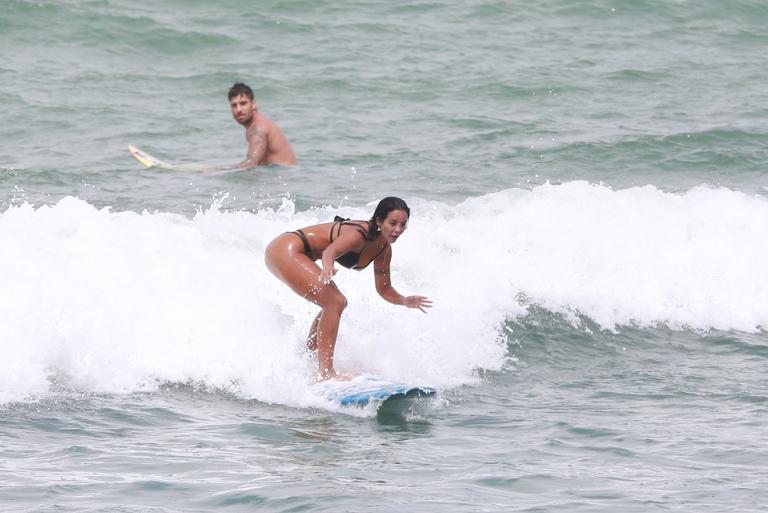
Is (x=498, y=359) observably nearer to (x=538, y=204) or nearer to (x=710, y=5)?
(x=538, y=204)

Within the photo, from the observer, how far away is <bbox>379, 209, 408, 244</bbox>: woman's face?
305 inches

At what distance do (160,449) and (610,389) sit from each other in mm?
3218

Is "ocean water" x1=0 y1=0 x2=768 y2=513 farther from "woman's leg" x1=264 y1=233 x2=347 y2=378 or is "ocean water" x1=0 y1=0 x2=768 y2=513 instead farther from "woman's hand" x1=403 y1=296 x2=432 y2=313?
"woman's hand" x1=403 y1=296 x2=432 y2=313

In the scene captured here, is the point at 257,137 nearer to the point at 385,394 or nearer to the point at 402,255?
the point at 402,255

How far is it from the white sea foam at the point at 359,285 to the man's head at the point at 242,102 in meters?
2.02

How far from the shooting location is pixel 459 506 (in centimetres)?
616

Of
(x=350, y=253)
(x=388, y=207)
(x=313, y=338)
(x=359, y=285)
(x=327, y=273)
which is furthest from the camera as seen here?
(x=359, y=285)

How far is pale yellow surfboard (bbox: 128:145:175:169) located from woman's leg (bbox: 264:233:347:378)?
18.3 ft

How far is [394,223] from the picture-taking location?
7.75 meters

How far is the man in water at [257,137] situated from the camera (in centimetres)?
1377

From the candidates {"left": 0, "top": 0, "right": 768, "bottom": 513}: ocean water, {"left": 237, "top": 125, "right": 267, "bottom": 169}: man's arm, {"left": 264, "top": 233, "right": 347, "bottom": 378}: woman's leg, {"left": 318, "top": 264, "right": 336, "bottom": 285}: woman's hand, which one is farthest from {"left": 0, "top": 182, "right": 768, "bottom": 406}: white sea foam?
{"left": 237, "top": 125, "right": 267, "bottom": 169}: man's arm

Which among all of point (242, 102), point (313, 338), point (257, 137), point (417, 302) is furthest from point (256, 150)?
point (417, 302)

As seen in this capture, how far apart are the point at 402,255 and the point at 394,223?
332 centimetres

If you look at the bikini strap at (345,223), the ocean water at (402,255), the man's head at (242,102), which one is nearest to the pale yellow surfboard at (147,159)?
the ocean water at (402,255)
